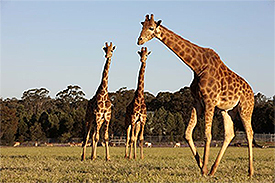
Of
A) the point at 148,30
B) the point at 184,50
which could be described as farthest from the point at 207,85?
→ the point at 148,30

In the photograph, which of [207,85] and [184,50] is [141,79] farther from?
[207,85]

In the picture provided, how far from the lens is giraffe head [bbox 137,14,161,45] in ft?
32.6

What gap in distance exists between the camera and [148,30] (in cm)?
997

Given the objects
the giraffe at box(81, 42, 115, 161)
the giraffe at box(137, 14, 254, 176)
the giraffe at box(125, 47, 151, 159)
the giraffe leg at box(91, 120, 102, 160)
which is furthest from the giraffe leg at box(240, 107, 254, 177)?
the giraffe at box(125, 47, 151, 159)

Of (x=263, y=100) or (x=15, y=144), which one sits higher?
(x=263, y=100)

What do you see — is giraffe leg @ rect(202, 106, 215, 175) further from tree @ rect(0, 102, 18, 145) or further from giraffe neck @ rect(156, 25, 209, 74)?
tree @ rect(0, 102, 18, 145)

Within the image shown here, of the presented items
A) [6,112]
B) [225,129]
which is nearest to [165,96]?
[6,112]

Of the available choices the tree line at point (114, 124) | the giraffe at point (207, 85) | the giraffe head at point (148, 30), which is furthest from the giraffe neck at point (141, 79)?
the tree line at point (114, 124)

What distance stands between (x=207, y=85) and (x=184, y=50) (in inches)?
43.3

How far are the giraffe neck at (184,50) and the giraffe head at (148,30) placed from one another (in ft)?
0.49

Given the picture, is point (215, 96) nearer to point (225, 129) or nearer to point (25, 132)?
point (225, 129)

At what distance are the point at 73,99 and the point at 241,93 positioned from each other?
3060 inches

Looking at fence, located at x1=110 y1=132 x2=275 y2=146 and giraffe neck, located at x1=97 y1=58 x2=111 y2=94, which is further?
fence, located at x1=110 y1=132 x2=275 y2=146

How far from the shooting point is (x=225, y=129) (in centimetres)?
1067
